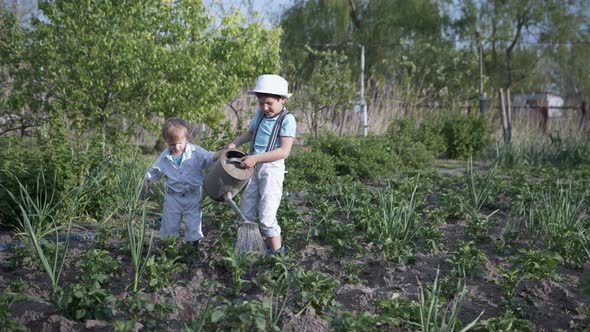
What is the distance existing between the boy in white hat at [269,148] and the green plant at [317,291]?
0.75m

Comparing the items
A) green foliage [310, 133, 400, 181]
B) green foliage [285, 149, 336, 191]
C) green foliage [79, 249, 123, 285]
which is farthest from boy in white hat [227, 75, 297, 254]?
green foliage [310, 133, 400, 181]

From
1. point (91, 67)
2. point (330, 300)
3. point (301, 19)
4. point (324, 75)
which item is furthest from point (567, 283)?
point (301, 19)

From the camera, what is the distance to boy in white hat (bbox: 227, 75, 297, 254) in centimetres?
360

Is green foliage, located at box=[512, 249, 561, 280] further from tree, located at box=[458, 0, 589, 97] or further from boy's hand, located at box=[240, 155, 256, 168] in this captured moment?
tree, located at box=[458, 0, 589, 97]

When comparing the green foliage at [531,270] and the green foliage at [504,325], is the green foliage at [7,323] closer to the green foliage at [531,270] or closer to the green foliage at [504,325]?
the green foliage at [504,325]

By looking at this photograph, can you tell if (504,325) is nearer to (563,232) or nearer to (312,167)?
(563,232)

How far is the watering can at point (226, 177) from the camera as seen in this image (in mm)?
3555

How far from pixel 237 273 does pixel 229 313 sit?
57 cm

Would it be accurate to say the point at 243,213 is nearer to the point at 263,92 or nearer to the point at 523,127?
the point at 263,92

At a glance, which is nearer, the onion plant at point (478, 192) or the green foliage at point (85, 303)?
the green foliage at point (85, 303)

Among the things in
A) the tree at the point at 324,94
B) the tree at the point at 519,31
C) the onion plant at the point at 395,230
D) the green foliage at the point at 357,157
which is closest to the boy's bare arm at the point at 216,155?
the onion plant at the point at 395,230

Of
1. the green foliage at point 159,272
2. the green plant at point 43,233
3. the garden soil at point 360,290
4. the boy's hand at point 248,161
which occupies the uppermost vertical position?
the boy's hand at point 248,161

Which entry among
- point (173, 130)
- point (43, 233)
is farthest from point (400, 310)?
point (43, 233)

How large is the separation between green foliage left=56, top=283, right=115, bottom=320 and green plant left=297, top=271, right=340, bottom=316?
2.86 feet
